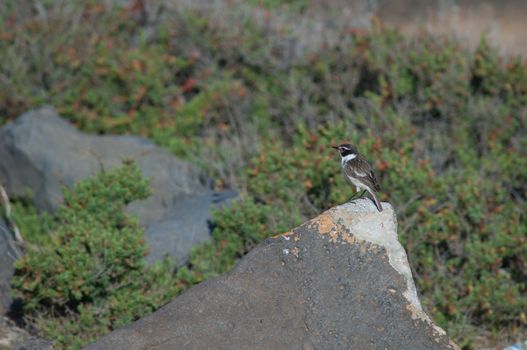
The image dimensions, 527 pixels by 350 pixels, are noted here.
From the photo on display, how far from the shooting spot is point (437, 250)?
866cm

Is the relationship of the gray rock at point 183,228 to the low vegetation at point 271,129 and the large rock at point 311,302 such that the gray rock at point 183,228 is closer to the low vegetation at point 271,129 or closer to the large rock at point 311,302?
the low vegetation at point 271,129

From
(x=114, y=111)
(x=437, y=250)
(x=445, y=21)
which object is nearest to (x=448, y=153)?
(x=437, y=250)

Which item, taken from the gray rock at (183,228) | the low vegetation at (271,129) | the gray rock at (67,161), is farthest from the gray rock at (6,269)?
the gray rock at (67,161)

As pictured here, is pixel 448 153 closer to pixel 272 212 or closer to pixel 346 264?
pixel 272 212

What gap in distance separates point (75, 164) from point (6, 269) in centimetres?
234

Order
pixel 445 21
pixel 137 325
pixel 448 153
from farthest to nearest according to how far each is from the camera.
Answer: pixel 445 21 < pixel 448 153 < pixel 137 325

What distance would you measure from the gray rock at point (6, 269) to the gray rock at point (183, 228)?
1.31 m

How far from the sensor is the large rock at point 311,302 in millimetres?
5309

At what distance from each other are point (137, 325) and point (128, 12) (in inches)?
368

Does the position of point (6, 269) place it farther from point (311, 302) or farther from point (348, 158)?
point (311, 302)

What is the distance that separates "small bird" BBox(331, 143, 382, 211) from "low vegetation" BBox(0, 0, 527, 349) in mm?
1110

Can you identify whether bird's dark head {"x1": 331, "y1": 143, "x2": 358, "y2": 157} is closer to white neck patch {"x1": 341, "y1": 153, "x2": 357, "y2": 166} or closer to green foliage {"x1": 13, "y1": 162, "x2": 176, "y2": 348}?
white neck patch {"x1": 341, "y1": 153, "x2": 357, "y2": 166}

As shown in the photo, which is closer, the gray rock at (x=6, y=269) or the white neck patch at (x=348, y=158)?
the white neck patch at (x=348, y=158)

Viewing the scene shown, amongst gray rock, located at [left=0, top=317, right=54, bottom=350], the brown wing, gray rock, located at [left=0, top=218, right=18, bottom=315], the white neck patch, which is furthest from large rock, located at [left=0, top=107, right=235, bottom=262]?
the brown wing
